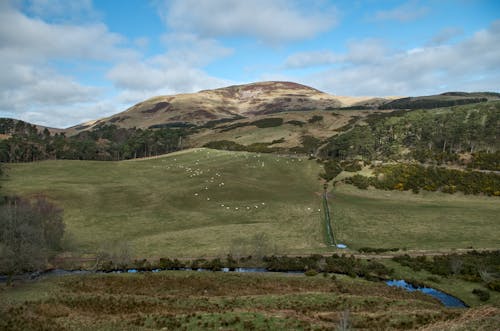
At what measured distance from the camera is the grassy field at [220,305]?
32156mm

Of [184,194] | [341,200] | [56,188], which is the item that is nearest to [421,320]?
[341,200]

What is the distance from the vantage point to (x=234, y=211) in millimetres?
85000

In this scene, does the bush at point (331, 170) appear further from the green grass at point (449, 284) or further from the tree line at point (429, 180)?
the green grass at point (449, 284)

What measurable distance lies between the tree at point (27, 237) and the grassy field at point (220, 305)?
5.79m

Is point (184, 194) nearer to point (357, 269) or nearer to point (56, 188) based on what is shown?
point (56, 188)

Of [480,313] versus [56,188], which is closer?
[480,313]

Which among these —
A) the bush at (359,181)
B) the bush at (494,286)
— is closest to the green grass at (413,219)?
the bush at (359,181)

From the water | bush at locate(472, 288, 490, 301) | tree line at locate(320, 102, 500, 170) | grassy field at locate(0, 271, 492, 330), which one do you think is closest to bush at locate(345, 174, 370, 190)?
tree line at locate(320, 102, 500, 170)

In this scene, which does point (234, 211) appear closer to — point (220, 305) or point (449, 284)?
point (220, 305)

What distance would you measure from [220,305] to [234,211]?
46.0 meters

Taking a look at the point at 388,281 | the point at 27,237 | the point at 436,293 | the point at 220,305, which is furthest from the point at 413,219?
the point at 27,237

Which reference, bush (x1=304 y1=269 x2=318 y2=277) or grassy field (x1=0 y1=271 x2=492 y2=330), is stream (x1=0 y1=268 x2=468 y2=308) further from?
grassy field (x1=0 y1=271 x2=492 y2=330)

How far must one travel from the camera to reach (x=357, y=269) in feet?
168

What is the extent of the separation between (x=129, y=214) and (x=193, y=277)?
3880 centimetres
